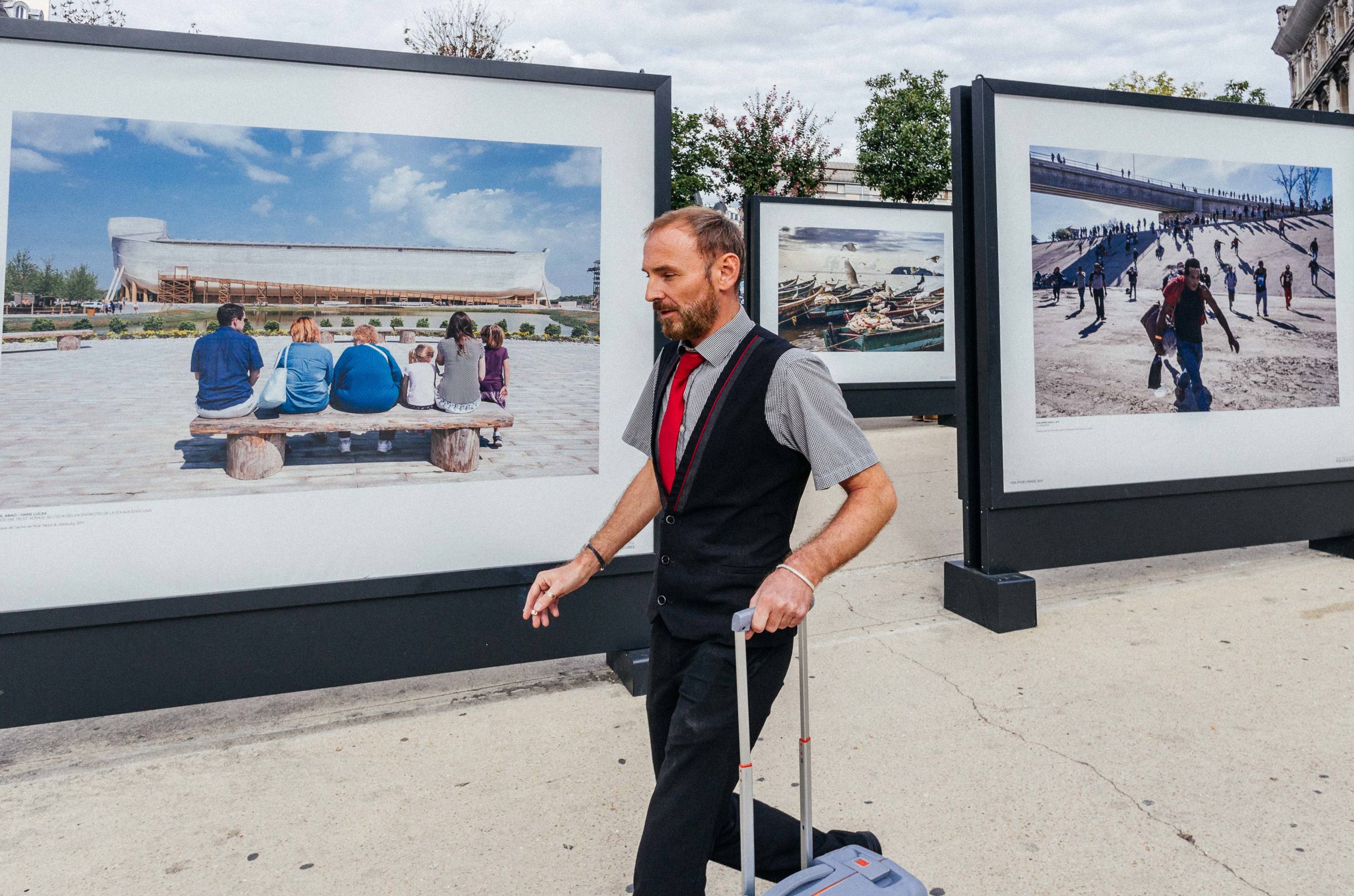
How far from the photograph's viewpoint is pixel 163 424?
124 inches

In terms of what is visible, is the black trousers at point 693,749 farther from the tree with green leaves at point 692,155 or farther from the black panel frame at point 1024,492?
the tree with green leaves at point 692,155

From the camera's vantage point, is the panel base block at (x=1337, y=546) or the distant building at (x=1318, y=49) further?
the distant building at (x=1318, y=49)

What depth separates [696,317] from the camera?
192cm

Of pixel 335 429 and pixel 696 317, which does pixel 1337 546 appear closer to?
pixel 696 317

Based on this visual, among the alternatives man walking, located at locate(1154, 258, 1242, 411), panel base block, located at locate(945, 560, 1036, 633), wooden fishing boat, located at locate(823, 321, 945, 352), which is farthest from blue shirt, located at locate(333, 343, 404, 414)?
wooden fishing boat, located at locate(823, 321, 945, 352)

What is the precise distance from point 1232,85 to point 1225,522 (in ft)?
129

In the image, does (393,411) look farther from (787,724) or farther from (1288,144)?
(1288,144)

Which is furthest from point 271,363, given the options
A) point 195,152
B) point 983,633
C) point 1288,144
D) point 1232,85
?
point 1232,85

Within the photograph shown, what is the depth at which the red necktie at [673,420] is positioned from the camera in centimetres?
195

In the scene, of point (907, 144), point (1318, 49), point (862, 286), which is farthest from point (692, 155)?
point (1318, 49)

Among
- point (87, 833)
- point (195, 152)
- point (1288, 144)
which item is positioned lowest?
point (87, 833)

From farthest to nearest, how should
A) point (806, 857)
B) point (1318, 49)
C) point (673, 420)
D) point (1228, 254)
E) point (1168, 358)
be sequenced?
1. point (1318, 49)
2. point (1228, 254)
3. point (1168, 358)
4. point (673, 420)
5. point (806, 857)

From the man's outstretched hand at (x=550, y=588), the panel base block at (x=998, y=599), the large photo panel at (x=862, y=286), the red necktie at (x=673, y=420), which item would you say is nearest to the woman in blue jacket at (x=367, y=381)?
the man's outstretched hand at (x=550, y=588)

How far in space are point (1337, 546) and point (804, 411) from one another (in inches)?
231
